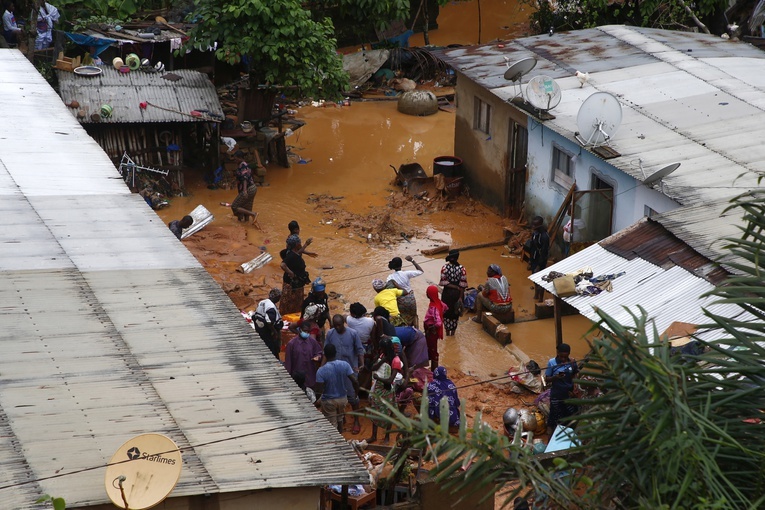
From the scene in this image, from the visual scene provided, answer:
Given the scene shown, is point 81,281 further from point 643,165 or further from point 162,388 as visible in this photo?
point 643,165

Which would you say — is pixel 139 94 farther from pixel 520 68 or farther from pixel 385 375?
pixel 385 375

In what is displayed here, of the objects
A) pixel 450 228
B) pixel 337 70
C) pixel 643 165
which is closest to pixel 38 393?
pixel 643 165

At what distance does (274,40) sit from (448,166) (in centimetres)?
423

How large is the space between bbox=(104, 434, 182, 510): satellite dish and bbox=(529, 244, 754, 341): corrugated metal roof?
204 inches

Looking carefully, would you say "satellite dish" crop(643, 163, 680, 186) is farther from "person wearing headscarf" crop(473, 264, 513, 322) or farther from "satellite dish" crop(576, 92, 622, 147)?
"person wearing headscarf" crop(473, 264, 513, 322)

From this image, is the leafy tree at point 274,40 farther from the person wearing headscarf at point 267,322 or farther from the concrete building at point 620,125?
the person wearing headscarf at point 267,322

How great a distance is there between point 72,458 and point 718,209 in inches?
334

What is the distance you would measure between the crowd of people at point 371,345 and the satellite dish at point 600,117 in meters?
2.77

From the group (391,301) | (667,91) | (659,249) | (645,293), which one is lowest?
(391,301)

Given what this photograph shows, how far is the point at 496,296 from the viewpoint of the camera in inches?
544

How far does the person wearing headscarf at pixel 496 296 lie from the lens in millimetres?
13766

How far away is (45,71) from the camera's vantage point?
22234 millimetres

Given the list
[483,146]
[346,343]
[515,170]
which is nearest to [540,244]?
[515,170]

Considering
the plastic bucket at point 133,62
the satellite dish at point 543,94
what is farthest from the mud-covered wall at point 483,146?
the plastic bucket at point 133,62
